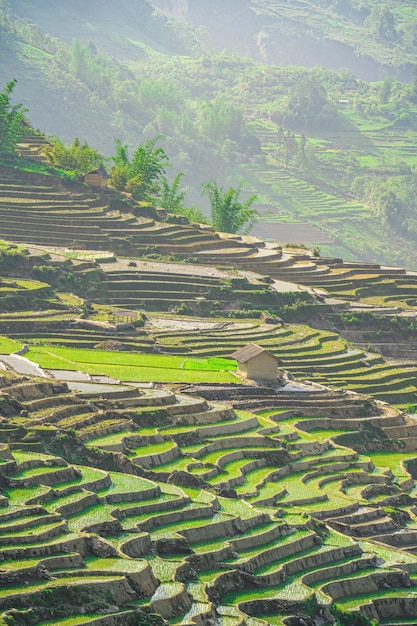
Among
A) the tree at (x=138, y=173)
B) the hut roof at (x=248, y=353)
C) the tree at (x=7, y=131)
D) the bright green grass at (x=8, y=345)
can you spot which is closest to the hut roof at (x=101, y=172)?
the tree at (x=138, y=173)

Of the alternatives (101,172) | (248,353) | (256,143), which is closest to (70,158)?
(101,172)

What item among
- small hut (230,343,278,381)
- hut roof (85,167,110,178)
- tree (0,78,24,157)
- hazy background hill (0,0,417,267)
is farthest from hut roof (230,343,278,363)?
hazy background hill (0,0,417,267)

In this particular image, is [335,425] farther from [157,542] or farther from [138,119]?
[138,119]

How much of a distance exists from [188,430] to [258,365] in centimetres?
1003

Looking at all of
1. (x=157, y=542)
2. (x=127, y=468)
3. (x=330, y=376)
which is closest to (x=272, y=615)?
(x=157, y=542)

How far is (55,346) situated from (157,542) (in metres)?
24.7

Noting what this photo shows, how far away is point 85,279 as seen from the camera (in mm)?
71125

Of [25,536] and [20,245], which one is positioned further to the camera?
[20,245]

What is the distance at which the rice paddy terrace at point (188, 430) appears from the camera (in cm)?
3167

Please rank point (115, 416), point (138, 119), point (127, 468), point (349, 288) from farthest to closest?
point (138, 119)
point (349, 288)
point (115, 416)
point (127, 468)

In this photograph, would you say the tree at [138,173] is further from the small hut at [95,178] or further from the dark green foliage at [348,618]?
the dark green foliage at [348,618]

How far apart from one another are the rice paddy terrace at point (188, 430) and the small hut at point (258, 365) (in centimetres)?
69

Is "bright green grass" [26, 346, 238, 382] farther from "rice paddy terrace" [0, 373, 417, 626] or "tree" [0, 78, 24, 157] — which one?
"tree" [0, 78, 24, 157]

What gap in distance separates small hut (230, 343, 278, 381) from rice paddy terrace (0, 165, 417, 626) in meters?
0.69
